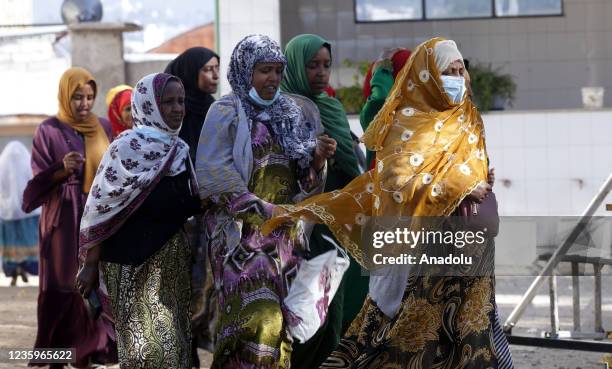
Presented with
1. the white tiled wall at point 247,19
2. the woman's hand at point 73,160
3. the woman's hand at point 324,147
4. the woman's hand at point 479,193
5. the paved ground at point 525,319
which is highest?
the white tiled wall at point 247,19

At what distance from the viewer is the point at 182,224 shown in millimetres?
6344

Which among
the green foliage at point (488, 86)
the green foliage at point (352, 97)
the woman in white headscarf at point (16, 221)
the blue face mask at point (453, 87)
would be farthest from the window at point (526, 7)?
the blue face mask at point (453, 87)

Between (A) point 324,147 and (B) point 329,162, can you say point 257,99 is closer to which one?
(A) point 324,147

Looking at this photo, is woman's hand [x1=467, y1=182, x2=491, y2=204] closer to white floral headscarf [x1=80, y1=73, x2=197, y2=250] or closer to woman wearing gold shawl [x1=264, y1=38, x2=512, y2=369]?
woman wearing gold shawl [x1=264, y1=38, x2=512, y2=369]

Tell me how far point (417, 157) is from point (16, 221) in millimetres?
9002

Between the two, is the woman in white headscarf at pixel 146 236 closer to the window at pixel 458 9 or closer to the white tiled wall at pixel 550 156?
the white tiled wall at pixel 550 156

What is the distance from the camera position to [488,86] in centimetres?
1341

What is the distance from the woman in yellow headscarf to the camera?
830 centimetres

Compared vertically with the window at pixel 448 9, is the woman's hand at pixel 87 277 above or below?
below

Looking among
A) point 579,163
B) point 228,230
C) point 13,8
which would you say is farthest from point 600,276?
point 13,8

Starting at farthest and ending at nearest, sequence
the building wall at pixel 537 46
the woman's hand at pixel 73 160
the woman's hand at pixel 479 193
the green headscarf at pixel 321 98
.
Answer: the building wall at pixel 537 46 < the woman's hand at pixel 73 160 < the green headscarf at pixel 321 98 < the woman's hand at pixel 479 193

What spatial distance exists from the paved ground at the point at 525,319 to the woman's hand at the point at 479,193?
2.00 m

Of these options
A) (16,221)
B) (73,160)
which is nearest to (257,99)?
(73,160)

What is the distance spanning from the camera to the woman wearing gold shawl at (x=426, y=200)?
5.92 m
